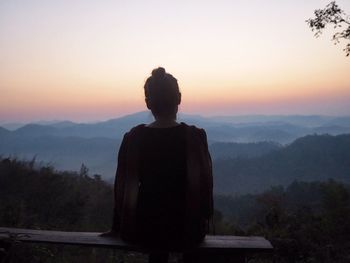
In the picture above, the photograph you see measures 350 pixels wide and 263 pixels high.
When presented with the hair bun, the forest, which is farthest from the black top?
the forest

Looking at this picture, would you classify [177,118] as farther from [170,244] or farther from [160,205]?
[170,244]

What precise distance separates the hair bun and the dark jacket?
0.38 meters

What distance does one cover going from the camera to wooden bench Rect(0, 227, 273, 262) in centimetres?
314

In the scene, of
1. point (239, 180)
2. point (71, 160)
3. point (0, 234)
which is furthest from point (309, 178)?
point (71, 160)

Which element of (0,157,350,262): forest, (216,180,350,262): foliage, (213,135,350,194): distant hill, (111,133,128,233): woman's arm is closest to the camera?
(111,133,128,233): woman's arm

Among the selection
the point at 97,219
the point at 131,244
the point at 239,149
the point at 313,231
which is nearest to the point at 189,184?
the point at 131,244

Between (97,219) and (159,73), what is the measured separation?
279 inches

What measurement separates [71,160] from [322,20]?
196 metres

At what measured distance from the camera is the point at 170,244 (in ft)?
9.61

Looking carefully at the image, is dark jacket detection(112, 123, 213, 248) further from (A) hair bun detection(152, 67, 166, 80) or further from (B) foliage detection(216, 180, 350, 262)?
(B) foliage detection(216, 180, 350, 262)

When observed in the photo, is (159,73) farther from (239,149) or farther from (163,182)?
(239,149)

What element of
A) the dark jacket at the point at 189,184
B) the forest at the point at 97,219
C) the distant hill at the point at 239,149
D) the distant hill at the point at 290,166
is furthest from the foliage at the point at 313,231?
the distant hill at the point at 239,149

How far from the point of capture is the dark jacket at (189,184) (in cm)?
289

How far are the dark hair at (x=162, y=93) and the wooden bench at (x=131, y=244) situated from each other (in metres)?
1.01
